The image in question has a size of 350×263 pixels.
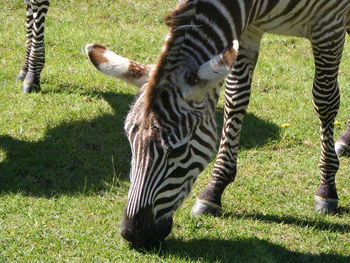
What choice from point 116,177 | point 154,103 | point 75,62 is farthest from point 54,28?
point 154,103

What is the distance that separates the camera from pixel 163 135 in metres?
5.10

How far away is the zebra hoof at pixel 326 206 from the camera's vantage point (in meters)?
6.87

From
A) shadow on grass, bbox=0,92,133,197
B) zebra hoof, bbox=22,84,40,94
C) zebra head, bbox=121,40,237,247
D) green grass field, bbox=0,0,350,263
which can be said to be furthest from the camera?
zebra hoof, bbox=22,84,40,94

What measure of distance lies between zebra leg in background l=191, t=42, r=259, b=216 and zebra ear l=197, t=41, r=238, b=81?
Result: 1.88 m

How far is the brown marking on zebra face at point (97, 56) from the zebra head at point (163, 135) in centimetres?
41

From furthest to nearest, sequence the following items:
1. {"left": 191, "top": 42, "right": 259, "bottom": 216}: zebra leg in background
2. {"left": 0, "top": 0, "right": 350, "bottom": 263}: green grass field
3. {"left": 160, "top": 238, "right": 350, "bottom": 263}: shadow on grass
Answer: {"left": 191, "top": 42, "right": 259, "bottom": 216}: zebra leg in background
{"left": 0, "top": 0, "right": 350, "bottom": 263}: green grass field
{"left": 160, "top": 238, "right": 350, "bottom": 263}: shadow on grass

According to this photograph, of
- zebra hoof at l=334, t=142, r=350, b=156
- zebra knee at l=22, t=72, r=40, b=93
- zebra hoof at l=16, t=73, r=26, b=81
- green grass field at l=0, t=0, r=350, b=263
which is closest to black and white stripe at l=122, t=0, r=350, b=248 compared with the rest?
green grass field at l=0, t=0, r=350, b=263

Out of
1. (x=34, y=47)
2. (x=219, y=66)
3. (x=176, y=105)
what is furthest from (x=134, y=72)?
(x=34, y=47)

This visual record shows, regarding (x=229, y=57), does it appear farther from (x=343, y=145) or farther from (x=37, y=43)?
(x=37, y=43)

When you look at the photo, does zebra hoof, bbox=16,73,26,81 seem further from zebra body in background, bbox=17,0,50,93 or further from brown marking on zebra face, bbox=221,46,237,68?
brown marking on zebra face, bbox=221,46,237,68

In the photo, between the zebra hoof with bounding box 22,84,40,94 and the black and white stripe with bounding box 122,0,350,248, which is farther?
the zebra hoof with bounding box 22,84,40,94

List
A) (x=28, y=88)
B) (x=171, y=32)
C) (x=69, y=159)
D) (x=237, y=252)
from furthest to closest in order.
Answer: (x=28, y=88) → (x=69, y=159) → (x=237, y=252) → (x=171, y=32)

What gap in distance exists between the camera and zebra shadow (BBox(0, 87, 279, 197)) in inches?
285

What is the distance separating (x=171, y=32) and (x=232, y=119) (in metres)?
1.91
